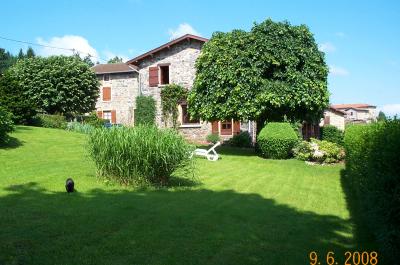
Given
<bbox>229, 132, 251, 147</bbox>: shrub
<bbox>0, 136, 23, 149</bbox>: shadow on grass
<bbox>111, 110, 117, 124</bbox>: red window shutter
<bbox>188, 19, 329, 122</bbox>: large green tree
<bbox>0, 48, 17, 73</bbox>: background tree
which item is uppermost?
<bbox>0, 48, 17, 73</bbox>: background tree

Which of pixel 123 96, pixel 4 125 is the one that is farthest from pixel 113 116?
pixel 4 125

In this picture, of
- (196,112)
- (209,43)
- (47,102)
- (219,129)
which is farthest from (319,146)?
(47,102)

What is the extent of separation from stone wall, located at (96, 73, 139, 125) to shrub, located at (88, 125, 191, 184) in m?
23.6

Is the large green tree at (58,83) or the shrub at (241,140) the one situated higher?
the large green tree at (58,83)

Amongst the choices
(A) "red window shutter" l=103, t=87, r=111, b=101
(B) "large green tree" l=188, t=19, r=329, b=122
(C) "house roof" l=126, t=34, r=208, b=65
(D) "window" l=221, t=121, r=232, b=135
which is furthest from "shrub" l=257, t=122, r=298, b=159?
(A) "red window shutter" l=103, t=87, r=111, b=101

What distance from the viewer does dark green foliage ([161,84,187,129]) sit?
3003cm

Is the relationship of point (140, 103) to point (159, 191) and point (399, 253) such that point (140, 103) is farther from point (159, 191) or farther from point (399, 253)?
point (399, 253)

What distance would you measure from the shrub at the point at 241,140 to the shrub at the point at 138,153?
16.6 m

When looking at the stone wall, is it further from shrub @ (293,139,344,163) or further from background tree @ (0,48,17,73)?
background tree @ (0,48,17,73)

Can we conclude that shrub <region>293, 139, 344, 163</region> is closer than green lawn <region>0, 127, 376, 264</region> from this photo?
No

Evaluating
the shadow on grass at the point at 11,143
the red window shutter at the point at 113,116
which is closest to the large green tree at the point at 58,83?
the red window shutter at the point at 113,116

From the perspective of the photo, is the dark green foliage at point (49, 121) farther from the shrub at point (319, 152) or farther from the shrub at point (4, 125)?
the shrub at point (319, 152)

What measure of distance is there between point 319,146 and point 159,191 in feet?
37.4

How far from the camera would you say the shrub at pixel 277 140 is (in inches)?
750
